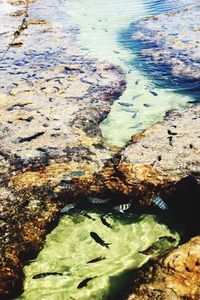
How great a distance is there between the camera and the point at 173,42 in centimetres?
1184

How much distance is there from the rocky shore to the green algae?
7.2 inches

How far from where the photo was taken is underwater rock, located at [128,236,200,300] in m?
3.05

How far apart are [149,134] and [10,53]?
7.78 metres

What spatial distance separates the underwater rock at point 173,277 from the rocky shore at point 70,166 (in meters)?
1.29

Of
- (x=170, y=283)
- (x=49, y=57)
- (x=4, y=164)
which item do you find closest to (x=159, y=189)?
(x=170, y=283)

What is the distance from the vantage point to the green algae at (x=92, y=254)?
13.2 feet

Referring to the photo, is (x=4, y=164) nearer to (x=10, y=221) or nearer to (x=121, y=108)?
(x=10, y=221)

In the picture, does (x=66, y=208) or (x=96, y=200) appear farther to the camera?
(x=96, y=200)

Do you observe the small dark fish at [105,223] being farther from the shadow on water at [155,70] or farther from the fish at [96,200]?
the shadow on water at [155,70]

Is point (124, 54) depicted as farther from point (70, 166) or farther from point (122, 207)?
point (122, 207)

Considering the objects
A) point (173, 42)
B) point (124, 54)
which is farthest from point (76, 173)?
point (173, 42)

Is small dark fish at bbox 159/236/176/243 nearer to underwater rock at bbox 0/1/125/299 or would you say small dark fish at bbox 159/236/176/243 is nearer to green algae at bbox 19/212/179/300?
green algae at bbox 19/212/179/300

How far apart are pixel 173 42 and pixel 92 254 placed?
9.47 m

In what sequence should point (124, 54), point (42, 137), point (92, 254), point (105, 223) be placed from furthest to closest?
point (124, 54) → point (42, 137) → point (105, 223) → point (92, 254)
